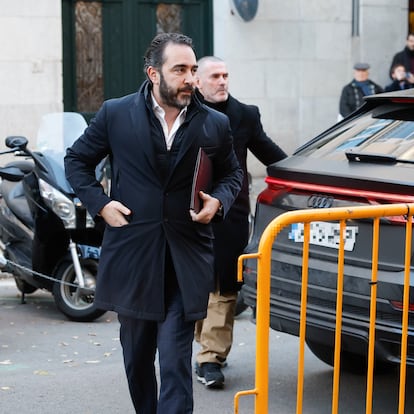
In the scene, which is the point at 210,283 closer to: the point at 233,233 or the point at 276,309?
the point at 276,309

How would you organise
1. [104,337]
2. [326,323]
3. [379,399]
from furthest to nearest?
[104,337] < [379,399] < [326,323]

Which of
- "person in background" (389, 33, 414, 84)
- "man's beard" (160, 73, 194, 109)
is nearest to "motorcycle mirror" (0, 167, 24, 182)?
"man's beard" (160, 73, 194, 109)

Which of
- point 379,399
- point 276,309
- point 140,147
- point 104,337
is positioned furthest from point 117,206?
point 104,337

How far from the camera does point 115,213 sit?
485 centimetres

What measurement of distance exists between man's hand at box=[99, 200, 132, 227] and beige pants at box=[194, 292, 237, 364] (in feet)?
5.34

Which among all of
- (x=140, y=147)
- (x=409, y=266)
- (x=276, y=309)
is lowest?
(x=276, y=309)

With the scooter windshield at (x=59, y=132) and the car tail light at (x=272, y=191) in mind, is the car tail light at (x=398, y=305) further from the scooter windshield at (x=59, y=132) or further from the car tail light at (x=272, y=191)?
the scooter windshield at (x=59, y=132)

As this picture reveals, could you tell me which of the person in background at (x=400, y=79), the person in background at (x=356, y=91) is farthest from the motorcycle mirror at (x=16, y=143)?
the person in background at (x=400, y=79)

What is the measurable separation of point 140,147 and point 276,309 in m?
1.31

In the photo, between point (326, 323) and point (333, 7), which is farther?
point (333, 7)

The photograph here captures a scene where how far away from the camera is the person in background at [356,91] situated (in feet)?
48.4

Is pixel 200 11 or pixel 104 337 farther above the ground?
pixel 200 11

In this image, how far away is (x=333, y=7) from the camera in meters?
15.9

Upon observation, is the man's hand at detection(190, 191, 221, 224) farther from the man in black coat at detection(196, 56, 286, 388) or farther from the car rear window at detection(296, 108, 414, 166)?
the man in black coat at detection(196, 56, 286, 388)
